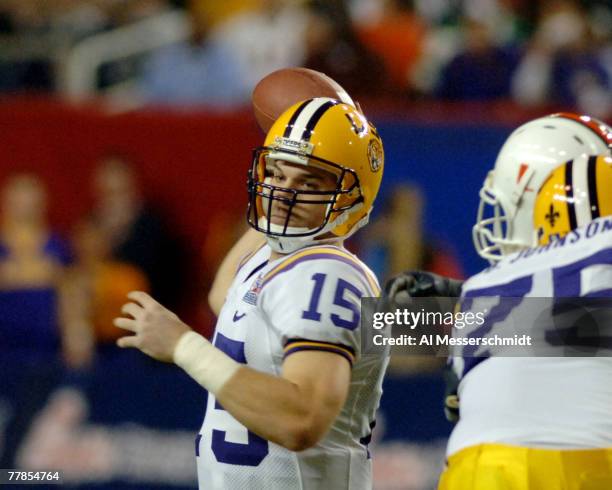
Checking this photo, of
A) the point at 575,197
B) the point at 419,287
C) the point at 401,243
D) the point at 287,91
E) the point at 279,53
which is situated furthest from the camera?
the point at 279,53

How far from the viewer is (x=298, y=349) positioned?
295cm

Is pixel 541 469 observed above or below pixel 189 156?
below

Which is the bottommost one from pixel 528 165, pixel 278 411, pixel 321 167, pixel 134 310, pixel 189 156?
pixel 278 411

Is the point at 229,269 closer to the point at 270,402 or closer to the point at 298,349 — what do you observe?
the point at 298,349

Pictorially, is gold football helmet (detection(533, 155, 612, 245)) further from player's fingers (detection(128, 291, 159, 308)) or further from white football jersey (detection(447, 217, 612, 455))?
player's fingers (detection(128, 291, 159, 308))

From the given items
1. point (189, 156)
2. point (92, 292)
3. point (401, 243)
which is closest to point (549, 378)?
point (401, 243)

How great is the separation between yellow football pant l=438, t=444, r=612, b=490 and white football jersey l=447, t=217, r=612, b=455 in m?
0.03

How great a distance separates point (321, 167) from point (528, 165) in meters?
1.46

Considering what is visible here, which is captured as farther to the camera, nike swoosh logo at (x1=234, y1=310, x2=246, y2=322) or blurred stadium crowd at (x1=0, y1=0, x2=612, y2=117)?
blurred stadium crowd at (x1=0, y1=0, x2=612, y2=117)

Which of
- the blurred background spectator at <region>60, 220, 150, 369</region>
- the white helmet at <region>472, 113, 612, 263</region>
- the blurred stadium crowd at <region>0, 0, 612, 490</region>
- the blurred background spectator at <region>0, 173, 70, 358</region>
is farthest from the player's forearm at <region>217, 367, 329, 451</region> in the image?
the blurred background spectator at <region>0, 173, 70, 358</region>

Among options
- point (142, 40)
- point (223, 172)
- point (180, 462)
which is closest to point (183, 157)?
point (223, 172)

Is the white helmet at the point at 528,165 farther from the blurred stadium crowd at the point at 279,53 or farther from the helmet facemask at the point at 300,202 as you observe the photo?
the blurred stadium crowd at the point at 279,53

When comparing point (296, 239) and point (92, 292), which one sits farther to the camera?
point (92, 292)

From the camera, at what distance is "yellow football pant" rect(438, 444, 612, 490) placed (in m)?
3.03
